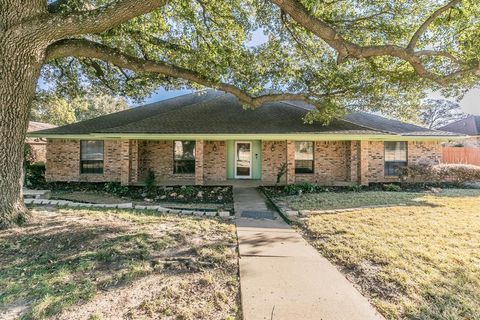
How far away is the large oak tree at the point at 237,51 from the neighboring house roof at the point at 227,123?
1164 mm

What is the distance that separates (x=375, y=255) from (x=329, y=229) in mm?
1476

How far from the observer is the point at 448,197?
Answer: 31.1 ft

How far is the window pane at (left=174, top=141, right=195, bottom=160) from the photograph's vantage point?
12.9m

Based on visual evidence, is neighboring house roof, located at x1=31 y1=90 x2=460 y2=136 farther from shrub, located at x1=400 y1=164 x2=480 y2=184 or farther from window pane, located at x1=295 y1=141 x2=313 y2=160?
shrub, located at x1=400 y1=164 x2=480 y2=184

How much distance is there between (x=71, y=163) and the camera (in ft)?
41.2

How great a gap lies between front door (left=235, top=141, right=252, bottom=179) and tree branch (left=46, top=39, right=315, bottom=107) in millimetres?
4051

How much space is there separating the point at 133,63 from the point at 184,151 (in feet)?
20.5

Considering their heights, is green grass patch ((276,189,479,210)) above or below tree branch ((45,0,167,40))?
below

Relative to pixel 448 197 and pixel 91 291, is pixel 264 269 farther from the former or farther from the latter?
pixel 448 197

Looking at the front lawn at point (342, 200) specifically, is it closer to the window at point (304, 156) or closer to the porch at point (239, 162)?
the porch at point (239, 162)

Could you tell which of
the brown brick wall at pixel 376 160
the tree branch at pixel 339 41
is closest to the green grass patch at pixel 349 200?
the brown brick wall at pixel 376 160

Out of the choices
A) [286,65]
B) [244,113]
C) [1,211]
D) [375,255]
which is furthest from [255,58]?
[1,211]

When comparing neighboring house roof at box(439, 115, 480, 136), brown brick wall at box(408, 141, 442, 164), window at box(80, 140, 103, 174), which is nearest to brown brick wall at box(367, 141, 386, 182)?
brown brick wall at box(408, 141, 442, 164)

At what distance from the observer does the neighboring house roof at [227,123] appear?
1098 cm
